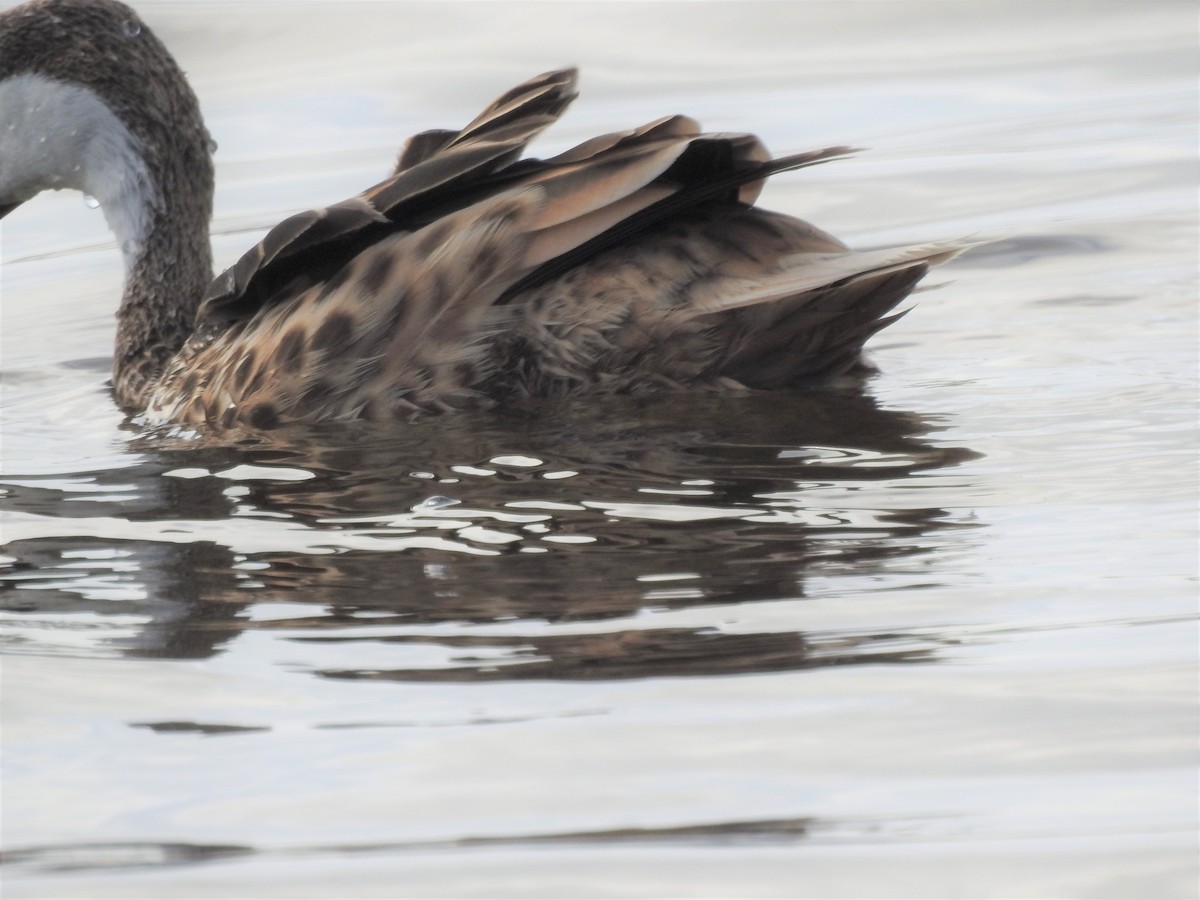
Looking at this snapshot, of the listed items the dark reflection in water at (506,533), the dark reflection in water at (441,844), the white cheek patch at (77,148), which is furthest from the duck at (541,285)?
the dark reflection in water at (441,844)

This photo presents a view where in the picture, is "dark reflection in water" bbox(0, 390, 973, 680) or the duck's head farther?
the duck's head

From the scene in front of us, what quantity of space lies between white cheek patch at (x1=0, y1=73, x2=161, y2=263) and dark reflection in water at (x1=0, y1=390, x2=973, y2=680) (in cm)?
120

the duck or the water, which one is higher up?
the duck

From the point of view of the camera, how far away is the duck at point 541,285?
16.9 feet

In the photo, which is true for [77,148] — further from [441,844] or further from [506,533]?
[441,844]

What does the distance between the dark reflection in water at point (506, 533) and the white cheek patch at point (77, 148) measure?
1.20 meters

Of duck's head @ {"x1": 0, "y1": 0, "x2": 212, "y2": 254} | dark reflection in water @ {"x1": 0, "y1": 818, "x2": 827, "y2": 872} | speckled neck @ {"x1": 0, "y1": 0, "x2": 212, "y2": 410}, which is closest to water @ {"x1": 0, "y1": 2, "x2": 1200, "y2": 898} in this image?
dark reflection in water @ {"x1": 0, "y1": 818, "x2": 827, "y2": 872}

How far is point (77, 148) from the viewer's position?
22.2 ft

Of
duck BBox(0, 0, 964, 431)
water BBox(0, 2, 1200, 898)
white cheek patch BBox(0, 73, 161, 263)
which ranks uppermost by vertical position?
white cheek patch BBox(0, 73, 161, 263)

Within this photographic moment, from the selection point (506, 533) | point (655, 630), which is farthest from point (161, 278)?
point (655, 630)

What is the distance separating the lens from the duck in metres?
5.14

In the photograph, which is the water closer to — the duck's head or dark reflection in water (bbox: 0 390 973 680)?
dark reflection in water (bbox: 0 390 973 680)

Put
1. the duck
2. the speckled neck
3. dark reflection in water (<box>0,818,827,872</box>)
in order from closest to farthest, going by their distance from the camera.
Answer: dark reflection in water (<box>0,818,827,872</box>) → the duck → the speckled neck

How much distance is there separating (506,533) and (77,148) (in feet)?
9.70
